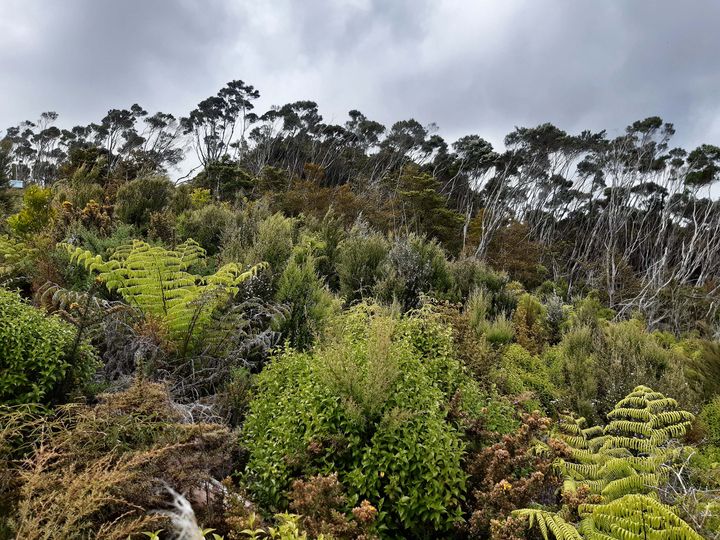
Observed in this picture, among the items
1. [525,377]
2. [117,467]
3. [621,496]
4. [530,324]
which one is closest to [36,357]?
[117,467]

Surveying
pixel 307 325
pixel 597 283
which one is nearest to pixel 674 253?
pixel 597 283

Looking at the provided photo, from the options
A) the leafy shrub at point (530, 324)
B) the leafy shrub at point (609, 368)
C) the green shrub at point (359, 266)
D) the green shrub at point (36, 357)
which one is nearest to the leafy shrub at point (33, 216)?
the green shrub at point (359, 266)

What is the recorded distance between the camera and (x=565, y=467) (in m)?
2.87

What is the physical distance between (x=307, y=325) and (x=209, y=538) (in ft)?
9.76

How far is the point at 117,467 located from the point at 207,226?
711 cm

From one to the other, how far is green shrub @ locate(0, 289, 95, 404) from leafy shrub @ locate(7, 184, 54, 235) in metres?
5.70

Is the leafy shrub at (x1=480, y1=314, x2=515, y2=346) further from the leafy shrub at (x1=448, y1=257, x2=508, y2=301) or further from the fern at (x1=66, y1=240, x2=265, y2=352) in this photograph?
the fern at (x1=66, y1=240, x2=265, y2=352)

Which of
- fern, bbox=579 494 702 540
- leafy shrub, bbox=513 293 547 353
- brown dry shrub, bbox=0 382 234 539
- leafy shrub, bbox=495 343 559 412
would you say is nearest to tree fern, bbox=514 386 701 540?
fern, bbox=579 494 702 540

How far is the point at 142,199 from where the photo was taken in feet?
29.8

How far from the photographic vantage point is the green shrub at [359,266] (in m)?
7.68

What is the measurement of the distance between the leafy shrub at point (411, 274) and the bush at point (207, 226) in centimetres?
303

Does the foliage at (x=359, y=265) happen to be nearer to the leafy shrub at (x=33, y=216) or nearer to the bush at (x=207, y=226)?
the bush at (x=207, y=226)

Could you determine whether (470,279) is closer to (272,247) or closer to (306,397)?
(272,247)

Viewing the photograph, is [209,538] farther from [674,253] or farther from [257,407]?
[674,253]
